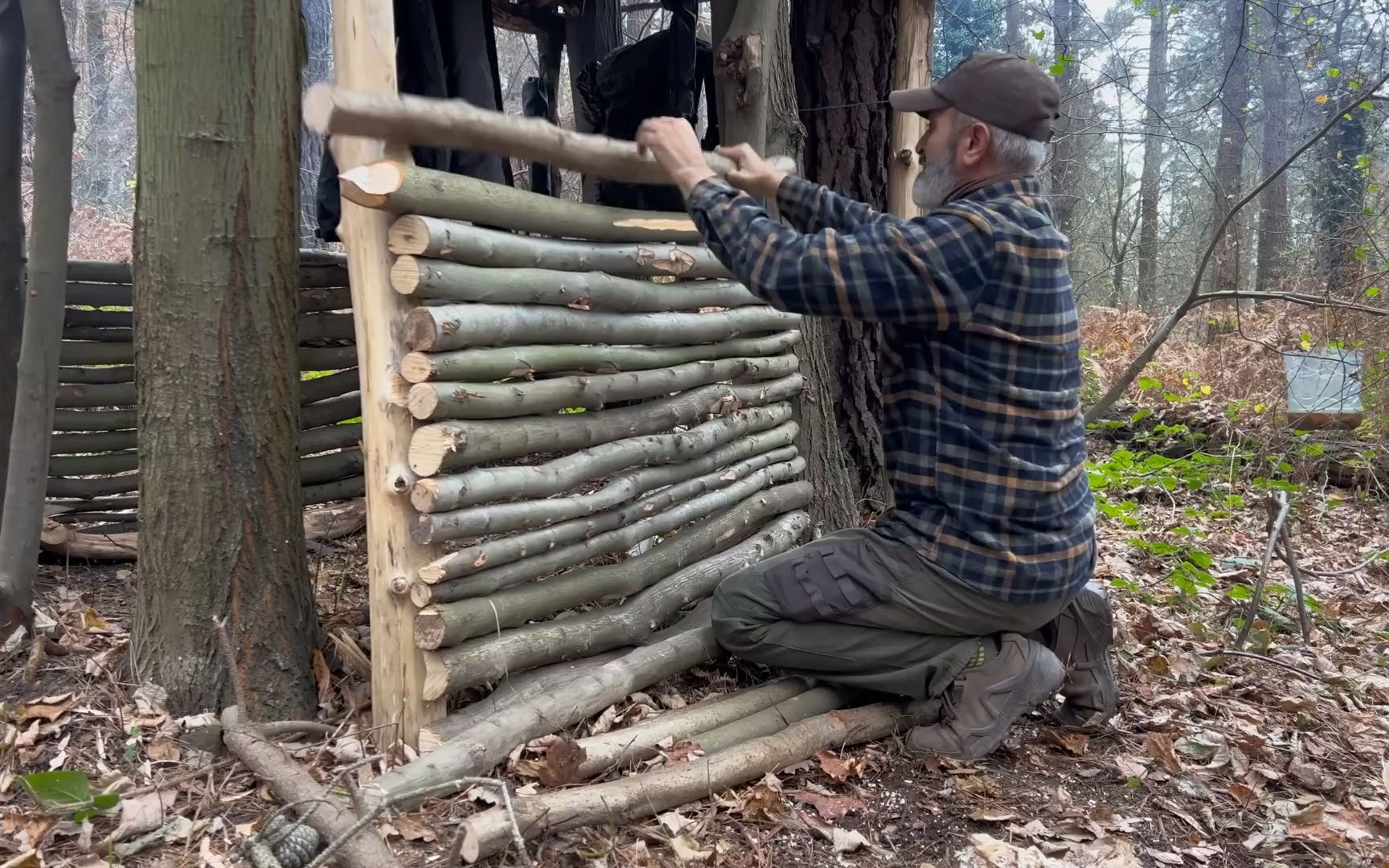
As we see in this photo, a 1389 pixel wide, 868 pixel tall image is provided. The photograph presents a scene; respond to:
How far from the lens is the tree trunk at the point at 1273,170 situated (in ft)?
43.7

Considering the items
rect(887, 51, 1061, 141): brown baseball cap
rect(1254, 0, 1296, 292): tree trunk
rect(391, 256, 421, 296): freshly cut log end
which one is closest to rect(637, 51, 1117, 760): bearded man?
rect(887, 51, 1061, 141): brown baseball cap

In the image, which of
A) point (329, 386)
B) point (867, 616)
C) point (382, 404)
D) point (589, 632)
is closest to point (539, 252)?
point (382, 404)

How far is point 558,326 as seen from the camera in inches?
123

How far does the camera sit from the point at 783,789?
2.94 meters

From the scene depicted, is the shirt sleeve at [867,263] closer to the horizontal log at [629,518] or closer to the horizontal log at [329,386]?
the horizontal log at [629,518]

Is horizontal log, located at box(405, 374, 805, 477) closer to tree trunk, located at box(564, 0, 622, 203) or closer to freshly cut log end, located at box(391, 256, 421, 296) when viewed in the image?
freshly cut log end, located at box(391, 256, 421, 296)

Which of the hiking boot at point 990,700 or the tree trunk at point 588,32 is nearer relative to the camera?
the hiking boot at point 990,700

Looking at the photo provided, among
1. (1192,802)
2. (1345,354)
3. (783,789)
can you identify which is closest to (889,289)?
(783,789)

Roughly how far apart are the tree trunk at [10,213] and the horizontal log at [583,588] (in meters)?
2.08

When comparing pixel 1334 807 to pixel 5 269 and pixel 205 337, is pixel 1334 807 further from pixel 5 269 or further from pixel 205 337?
pixel 5 269

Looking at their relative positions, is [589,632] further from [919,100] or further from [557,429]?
[919,100]

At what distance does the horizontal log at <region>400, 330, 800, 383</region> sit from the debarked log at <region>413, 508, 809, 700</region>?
81 cm

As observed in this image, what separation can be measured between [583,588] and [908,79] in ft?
10.6

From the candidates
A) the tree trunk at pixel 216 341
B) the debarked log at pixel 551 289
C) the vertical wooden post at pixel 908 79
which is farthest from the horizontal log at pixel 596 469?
the vertical wooden post at pixel 908 79
